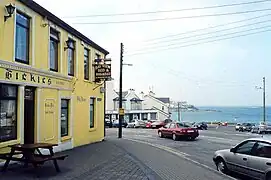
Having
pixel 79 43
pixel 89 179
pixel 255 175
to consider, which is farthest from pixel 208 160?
pixel 79 43

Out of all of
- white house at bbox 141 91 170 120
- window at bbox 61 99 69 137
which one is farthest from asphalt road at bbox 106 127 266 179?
white house at bbox 141 91 170 120

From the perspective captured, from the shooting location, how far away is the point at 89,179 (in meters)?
10.1

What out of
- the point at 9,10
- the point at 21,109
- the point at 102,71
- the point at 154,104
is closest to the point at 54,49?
the point at 21,109

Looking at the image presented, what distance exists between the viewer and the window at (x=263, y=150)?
988 cm

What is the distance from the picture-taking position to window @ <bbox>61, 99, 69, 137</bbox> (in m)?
17.4

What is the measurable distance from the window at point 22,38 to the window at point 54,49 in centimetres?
240

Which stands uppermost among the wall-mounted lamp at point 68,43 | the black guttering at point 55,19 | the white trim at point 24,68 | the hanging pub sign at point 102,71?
the black guttering at point 55,19

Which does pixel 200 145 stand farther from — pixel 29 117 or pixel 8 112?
pixel 8 112

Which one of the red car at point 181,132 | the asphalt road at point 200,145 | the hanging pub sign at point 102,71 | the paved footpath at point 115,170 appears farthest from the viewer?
the red car at point 181,132

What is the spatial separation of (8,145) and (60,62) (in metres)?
5.99

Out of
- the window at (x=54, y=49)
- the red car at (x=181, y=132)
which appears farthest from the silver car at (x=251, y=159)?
the red car at (x=181, y=132)

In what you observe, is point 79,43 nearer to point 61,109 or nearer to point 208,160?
point 61,109

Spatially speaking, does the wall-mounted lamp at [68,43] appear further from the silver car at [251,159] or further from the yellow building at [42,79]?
the silver car at [251,159]

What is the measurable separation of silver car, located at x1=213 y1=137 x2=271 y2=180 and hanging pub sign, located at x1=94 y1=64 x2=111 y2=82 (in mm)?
11845
